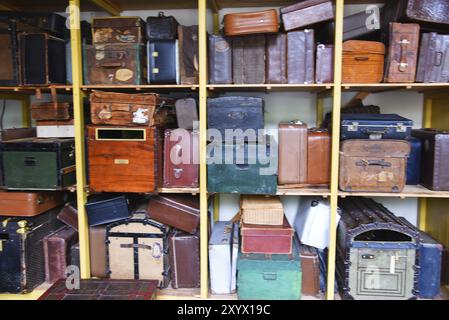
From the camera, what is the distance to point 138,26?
233 centimetres

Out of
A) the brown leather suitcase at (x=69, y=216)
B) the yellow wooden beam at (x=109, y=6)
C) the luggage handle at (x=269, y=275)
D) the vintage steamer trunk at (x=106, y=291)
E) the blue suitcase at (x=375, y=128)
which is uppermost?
the yellow wooden beam at (x=109, y=6)

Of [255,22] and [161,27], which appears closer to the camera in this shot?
[255,22]

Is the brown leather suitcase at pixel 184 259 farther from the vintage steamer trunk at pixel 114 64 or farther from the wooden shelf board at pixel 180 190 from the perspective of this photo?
the vintage steamer trunk at pixel 114 64

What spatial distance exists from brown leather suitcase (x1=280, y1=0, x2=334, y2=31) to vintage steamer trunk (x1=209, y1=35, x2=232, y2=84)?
15.8 inches

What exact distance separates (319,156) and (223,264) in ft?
3.27

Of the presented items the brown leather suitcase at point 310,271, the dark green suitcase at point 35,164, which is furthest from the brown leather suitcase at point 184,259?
the dark green suitcase at point 35,164

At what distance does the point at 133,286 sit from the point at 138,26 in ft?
5.65

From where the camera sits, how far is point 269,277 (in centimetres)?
233

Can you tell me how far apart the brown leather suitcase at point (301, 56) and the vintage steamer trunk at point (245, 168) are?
0.49 meters

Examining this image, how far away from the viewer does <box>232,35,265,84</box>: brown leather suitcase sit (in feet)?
7.57

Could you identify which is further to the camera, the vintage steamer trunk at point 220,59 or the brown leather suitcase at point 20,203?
the brown leather suitcase at point 20,203

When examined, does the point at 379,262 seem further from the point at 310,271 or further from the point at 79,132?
the point at 79,132

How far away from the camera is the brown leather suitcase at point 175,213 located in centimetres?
244

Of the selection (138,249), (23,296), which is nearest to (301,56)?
(138,249)
